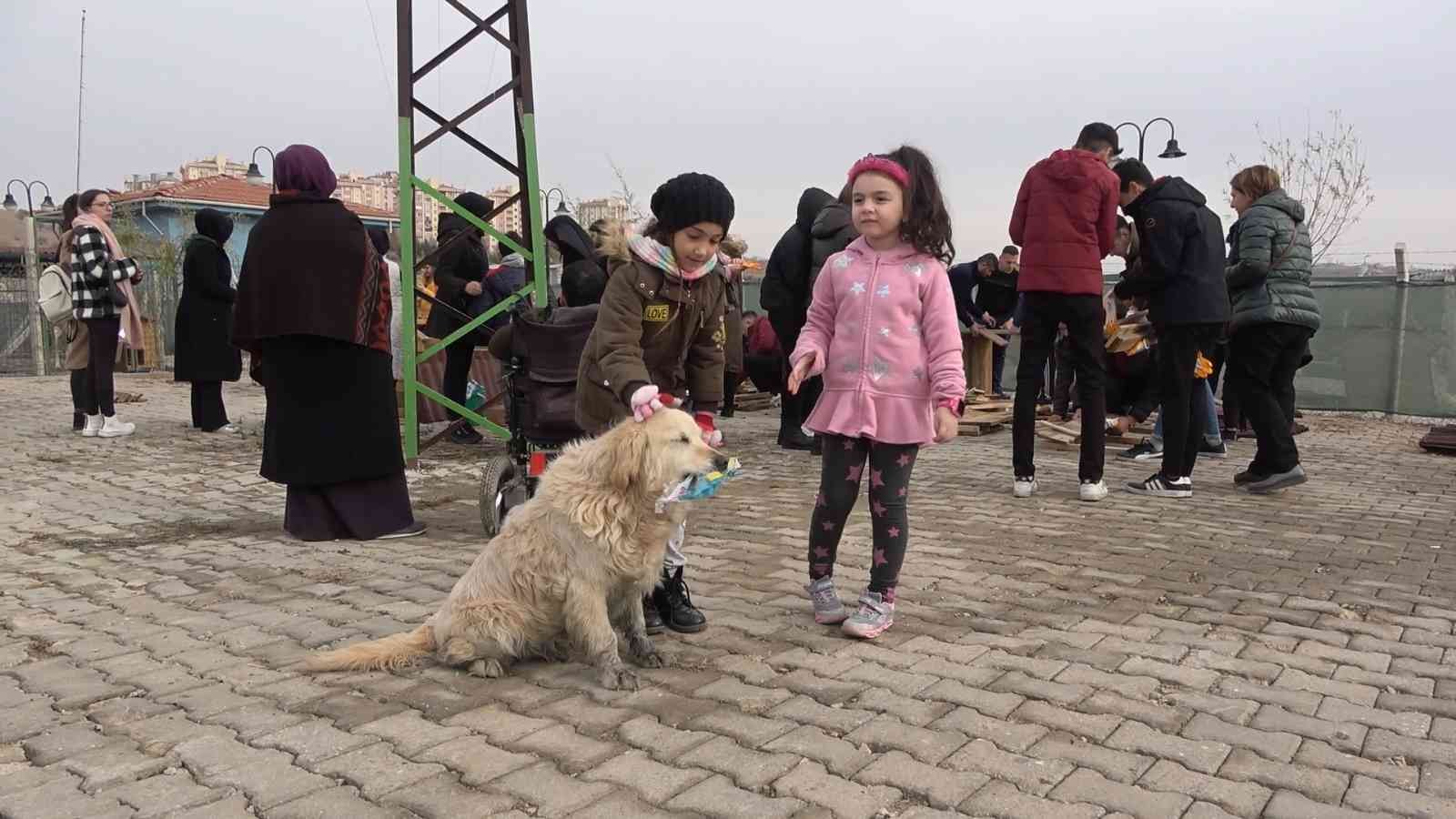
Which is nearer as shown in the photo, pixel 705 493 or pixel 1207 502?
pixel 705 493

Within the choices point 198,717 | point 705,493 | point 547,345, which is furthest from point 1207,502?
point 198,717

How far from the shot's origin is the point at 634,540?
139 inches

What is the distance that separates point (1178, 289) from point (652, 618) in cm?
492

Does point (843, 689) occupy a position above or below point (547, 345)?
below

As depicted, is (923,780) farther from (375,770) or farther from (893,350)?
(893,350)

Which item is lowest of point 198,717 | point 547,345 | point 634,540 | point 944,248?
point 198,717

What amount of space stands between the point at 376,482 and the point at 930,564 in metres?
3.21

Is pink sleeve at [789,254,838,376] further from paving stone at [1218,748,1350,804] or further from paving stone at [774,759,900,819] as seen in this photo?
paving stone at [1218,748,1350,804]

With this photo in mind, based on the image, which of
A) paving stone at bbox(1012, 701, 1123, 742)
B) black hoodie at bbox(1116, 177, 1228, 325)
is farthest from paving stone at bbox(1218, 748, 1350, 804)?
black hoodie at bbox(1116, 177, 1228, 325)

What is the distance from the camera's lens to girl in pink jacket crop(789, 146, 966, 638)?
13.2ft

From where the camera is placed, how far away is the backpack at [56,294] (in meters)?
10.2

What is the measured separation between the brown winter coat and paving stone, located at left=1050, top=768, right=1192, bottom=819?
193cm

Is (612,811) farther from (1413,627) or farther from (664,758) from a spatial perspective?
(1413,627)

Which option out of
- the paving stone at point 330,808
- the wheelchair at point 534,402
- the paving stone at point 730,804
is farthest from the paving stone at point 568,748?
the wheelchair at point 534,402
